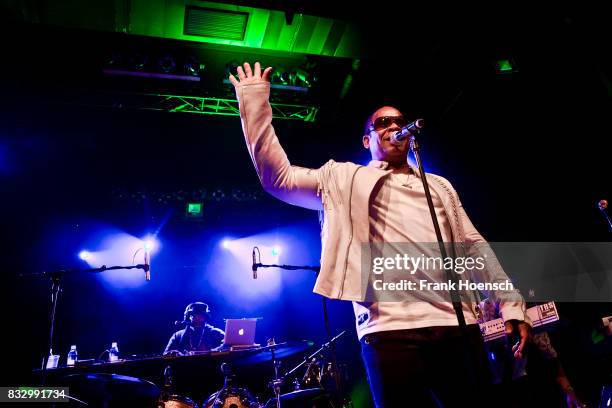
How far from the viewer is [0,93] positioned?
5777mm

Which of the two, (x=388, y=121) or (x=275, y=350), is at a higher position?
(x=388, y=121)

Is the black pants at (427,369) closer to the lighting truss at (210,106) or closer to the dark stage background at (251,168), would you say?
the dark stage background at (251,168)

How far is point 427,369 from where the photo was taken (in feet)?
5.23

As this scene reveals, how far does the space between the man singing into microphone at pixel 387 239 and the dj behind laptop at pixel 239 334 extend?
4157 mm

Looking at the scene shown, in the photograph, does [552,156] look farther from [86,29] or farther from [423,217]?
[86,29]

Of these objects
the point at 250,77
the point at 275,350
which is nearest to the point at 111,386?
the point at 275,350

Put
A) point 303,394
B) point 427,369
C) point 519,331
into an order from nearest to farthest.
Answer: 1. point 427,369
2. point 519,331
3. point 303,394

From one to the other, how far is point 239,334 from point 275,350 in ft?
2.49

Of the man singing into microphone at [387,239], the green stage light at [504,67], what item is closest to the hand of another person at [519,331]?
the man singing into microphone at [387,239]

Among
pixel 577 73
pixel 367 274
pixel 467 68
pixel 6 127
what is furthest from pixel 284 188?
pixel 6 127

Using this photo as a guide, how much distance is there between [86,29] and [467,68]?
4.78 metres

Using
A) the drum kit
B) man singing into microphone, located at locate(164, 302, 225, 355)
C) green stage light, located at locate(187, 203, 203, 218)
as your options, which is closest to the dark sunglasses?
the drum kit

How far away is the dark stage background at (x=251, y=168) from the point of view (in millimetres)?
5117

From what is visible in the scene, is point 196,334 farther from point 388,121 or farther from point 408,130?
point 408,130
